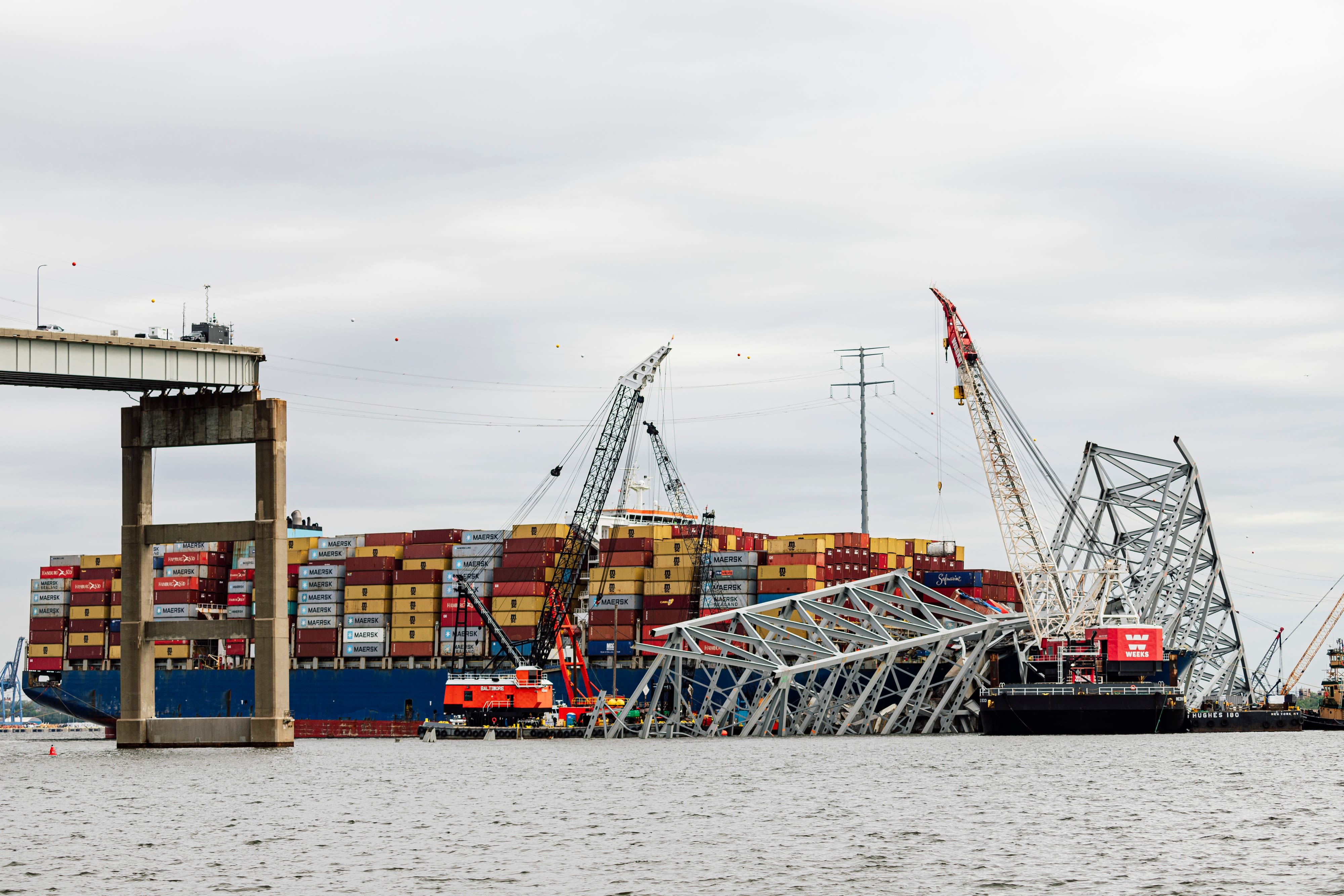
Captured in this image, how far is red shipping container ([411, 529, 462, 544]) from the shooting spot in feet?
486

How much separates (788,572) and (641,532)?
16.0m

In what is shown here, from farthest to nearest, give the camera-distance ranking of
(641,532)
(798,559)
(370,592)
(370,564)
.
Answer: (370,564) → (370,592) → (641,532) → (798,559)

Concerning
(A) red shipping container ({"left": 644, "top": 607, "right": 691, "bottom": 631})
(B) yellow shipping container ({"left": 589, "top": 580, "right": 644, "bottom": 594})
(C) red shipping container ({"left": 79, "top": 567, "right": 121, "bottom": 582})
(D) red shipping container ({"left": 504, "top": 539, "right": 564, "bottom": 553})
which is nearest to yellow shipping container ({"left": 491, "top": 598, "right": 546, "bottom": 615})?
(D) red shipping container ({"left": 504, "top": 539, "right": 564, "bottom": 553})

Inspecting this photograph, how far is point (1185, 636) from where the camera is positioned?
13162 centimetres

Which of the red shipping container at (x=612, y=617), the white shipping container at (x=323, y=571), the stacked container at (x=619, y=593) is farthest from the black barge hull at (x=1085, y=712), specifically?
the white shipping container at (x=323, y=571)

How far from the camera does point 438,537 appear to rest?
149m

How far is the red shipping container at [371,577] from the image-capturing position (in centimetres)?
14700

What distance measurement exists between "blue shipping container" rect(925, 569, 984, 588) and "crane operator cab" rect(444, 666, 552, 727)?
123 ft

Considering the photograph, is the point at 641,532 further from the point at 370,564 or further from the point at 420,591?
the point at 370,564

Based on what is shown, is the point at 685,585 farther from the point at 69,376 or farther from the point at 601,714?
the point at 69,376

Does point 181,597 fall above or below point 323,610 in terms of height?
above

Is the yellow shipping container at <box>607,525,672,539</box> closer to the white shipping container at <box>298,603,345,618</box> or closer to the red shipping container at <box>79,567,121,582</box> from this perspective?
the white shipping container at <box>298,603,345,618</box>

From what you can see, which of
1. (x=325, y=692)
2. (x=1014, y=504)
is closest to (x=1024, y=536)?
(x=1014, y=504)

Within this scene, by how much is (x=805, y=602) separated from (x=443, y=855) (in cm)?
7241
